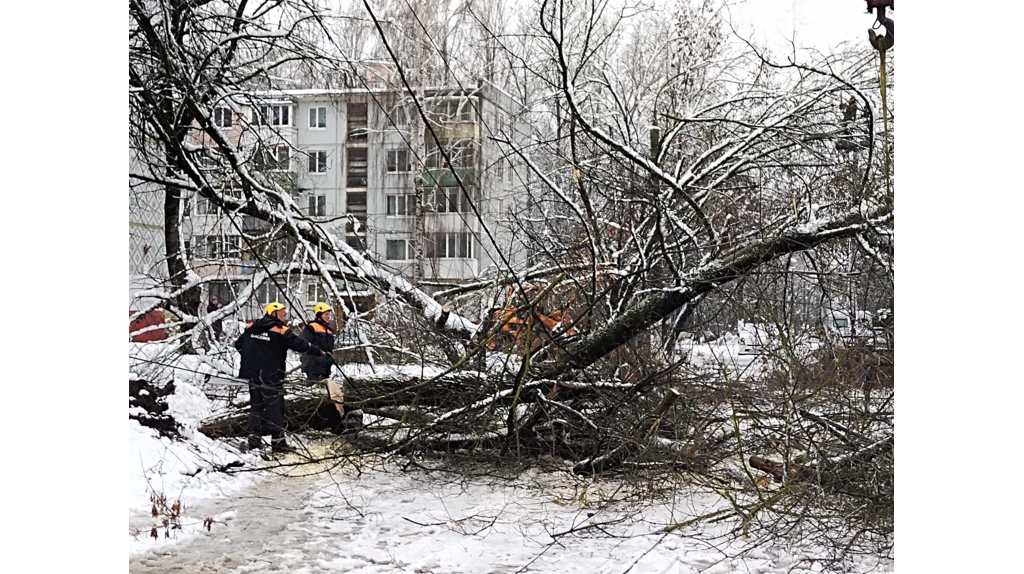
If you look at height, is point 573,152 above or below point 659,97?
below

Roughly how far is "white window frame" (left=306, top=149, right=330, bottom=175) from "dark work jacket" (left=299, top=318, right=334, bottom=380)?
0.67 m

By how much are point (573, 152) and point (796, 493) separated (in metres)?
1.71

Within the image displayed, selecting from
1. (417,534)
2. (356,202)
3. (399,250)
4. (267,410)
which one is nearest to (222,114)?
(356,202)

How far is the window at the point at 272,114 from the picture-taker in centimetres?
394

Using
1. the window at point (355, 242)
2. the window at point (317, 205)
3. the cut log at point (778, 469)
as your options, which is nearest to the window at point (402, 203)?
the window at point (355, 242)

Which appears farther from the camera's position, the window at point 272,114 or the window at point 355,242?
the window at point 272,114

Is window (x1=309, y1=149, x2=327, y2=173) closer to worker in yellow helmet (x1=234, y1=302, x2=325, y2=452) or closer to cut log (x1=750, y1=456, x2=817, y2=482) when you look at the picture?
worker in yellow helmet (x1=234, y1=302, x2=325, y2=452)

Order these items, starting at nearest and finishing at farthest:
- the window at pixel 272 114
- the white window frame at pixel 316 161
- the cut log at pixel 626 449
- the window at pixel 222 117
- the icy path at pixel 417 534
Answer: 1. the icy path at pixel 417 534
2. the cut log at pixel 626 449
3. the white window frame at pixel 316 161
4. the window at pixel 272 114
5. the window at pixel 222 117

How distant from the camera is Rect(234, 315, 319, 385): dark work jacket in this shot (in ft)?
12.6

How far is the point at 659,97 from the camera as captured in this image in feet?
12.4

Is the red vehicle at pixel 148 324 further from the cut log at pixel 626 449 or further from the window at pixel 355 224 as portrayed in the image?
the cut log at pixel 626 449
